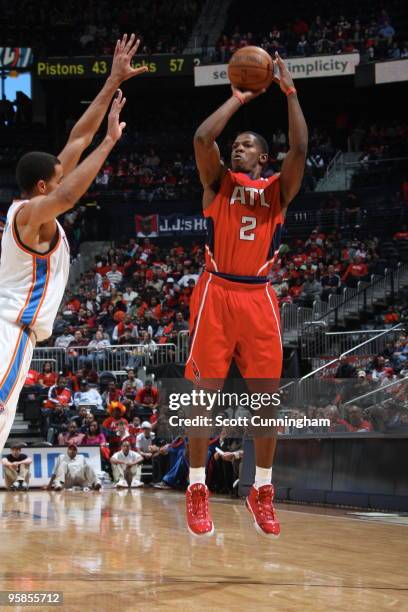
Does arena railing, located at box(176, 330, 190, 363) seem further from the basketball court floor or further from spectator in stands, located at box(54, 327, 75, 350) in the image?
the basketball court floor

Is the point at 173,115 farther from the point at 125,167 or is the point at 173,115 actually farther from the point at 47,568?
the point at 47,568

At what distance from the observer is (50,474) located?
17484 millimetres

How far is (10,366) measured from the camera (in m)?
4.96

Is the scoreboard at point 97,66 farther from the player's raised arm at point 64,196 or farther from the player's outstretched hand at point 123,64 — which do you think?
the player's raised arm at point 64,196

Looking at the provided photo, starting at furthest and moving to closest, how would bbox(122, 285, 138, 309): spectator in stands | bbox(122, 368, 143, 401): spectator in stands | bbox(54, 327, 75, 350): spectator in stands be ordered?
bbox(122, 285, 138, 309): spectator in stands < bbox(54, 327, 75, 350): spectator in stands < bbox(122, 368, 143, 401): spectator in stands

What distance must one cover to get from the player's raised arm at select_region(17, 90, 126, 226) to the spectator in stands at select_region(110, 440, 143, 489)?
13.0m

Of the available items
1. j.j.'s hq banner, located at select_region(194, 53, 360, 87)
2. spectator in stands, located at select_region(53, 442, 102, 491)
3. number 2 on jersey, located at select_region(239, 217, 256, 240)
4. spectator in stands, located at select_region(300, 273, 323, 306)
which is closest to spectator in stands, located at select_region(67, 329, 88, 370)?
spectator in stands, located at select_region(53, 442, 102, 491)

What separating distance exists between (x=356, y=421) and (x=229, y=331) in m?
6.38

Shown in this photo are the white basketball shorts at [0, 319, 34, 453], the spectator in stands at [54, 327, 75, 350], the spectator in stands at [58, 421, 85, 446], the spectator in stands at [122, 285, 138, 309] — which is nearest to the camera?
the white basketball shorts at [0, 319, 34, 453]

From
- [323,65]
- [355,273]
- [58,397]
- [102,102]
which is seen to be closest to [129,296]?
[58,397]

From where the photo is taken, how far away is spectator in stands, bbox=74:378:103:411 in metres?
19.5

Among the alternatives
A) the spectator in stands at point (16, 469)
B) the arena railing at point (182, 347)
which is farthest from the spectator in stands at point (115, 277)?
the spectator in stands at point (16, 469)

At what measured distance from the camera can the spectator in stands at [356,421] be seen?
Answer: 12.0 metres

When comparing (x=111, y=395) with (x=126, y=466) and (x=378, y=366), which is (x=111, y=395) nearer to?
(x=126, y=466)
